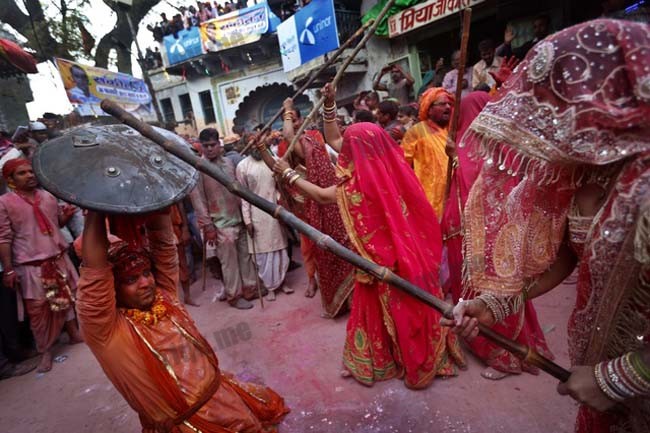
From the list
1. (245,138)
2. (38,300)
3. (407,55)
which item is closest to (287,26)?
(407,55)

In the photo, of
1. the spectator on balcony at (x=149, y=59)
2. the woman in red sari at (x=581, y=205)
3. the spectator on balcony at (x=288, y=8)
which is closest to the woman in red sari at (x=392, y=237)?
the woman in red sari at (x=581, y=205)

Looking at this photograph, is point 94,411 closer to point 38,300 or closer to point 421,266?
point 38,300

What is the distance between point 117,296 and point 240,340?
2.40 metres

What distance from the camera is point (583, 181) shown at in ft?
4.14

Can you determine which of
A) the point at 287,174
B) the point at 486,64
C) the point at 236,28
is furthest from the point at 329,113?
the point at 236,28

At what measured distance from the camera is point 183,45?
66.3 feet

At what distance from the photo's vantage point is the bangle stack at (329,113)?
12.4ft

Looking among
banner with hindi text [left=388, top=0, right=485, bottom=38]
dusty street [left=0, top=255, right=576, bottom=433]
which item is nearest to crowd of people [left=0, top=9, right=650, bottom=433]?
dusty street [left=0, top=255, right=576, bottom=433]

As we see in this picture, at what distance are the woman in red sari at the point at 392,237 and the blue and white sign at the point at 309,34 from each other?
30.0ft

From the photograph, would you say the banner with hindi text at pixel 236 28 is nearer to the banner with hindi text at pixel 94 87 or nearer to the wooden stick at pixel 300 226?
the banner with hindi text at pixel 94 87

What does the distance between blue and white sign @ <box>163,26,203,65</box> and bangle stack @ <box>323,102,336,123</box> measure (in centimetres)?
1866

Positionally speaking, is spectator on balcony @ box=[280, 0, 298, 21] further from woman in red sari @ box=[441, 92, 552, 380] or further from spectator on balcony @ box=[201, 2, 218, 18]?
woman in red sari @ box=[441, 92, 552, 380]

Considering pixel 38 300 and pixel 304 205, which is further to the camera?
pixel 304 205

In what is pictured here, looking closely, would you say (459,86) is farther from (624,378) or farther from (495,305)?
(624,378)
